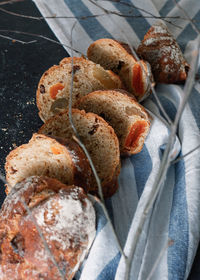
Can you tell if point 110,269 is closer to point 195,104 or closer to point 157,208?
point 157,208

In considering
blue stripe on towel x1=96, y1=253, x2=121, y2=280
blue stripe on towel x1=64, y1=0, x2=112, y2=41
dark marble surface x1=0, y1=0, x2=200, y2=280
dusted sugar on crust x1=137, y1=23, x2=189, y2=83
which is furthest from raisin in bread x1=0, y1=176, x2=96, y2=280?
blue stripe on towel x1=64, y1=0, x2=112, y2=41

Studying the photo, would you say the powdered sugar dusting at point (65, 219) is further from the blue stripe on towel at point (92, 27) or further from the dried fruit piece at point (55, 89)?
the blue stripe on towel at point (92, 27)

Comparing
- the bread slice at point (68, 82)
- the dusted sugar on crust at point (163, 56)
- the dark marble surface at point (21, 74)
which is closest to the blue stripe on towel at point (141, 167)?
the bread slice at point (68, 82)

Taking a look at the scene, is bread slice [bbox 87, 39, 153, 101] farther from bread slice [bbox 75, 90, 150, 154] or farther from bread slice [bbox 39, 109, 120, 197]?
bread slice [bbox 39, 109, 120, 197]

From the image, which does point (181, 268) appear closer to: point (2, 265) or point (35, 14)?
point (2, 265)

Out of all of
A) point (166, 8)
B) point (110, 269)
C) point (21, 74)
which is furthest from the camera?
point (166, 8)

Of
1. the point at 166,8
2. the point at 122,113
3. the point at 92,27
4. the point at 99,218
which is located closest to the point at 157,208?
the point at 99,218

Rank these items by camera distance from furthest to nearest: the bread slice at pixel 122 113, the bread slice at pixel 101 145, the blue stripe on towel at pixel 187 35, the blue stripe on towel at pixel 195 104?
the blue stripe on towel at pixel 187 35, the blue stripe on towel at pixel 195 104, the bread slice at pixel 122 113, the bread slice at pixel 101 145
